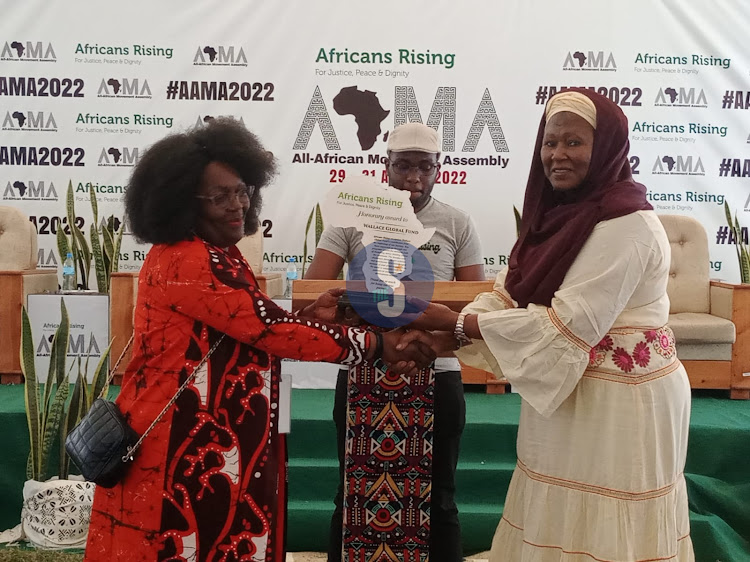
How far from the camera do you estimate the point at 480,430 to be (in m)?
3.58

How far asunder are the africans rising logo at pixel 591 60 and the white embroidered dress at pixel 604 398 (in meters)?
3.76

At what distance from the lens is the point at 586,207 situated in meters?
1.89

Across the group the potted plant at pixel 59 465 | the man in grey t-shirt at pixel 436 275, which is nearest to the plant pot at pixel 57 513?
the potted plant at pixel 59 465

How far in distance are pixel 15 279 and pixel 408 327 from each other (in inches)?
135

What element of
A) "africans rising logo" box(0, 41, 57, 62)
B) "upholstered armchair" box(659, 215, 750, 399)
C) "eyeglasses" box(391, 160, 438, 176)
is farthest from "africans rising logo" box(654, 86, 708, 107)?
"africans rising logo" box(0, 41, 57, 62)

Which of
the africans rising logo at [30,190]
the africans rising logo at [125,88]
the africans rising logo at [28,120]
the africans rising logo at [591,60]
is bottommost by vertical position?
the africans rising logo at [30,190]

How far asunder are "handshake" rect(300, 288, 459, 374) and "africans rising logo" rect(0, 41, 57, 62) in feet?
14.2

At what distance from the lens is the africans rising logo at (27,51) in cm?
524

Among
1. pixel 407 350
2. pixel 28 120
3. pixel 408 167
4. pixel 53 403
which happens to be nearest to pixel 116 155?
pixel 28 120

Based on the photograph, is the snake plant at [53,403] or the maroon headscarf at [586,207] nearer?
the maroon headscarf at [586,207]

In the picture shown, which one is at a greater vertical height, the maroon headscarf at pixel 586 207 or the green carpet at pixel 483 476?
the maroon headscarf at pixel 586 207

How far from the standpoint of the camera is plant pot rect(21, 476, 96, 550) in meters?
3.10

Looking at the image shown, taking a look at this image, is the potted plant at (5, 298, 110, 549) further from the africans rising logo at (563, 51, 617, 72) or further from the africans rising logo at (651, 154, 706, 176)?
the africans rising logo at (651, 154, 706, 176)

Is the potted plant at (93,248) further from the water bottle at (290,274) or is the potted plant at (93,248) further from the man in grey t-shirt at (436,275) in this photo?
the man in grey t-shirt at (436,275)
